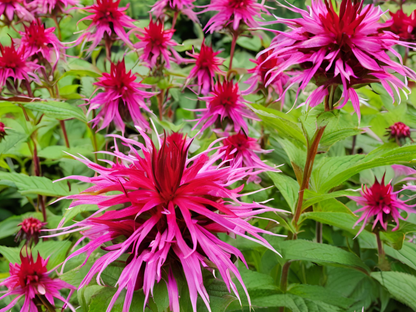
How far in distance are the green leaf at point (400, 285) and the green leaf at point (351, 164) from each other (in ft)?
0.52

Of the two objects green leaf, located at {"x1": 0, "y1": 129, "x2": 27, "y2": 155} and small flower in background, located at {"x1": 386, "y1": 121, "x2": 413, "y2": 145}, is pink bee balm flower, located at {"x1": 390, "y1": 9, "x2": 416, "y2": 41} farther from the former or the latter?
green leaf, located at {"x1": 0, "y1": 129, "x2": 27, "y2": 155}

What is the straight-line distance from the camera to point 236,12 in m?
0.81

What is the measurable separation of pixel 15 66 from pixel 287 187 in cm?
61

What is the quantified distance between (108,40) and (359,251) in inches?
28.0

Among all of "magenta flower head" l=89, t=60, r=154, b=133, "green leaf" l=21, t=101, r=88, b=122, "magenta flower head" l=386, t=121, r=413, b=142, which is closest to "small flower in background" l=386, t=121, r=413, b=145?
"magenta flower head" l=386, t=121, r=413, b=142

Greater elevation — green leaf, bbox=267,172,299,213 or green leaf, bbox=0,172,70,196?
green leaf, bbox=267,172,299,213

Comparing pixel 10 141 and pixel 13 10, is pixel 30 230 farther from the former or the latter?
pixel 13 10

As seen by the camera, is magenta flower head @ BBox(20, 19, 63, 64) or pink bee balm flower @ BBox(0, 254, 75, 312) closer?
pink bee balm flower @ BBox(0, 254, 75, 312)

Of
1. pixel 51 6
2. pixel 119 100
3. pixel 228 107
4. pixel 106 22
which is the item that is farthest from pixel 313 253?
pixel 51 6

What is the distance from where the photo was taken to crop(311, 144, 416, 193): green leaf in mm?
403

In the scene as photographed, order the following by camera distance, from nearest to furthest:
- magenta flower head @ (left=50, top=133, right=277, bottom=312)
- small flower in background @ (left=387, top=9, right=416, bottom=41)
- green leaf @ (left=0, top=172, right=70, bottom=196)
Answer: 1. magenta flower head @ (left=50, top=133, right=277, bottom=312)
2. green leaf @ (left=0, top=172, right=70, bottom=196)
3. small flower in background @ (left=387, top=9, right=416, bottom=41)

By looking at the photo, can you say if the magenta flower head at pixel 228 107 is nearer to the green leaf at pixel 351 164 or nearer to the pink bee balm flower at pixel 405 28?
the green leaf at pixel 351 164

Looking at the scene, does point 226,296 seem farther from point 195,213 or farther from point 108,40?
point 108,40

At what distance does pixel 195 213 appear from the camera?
32 cm
